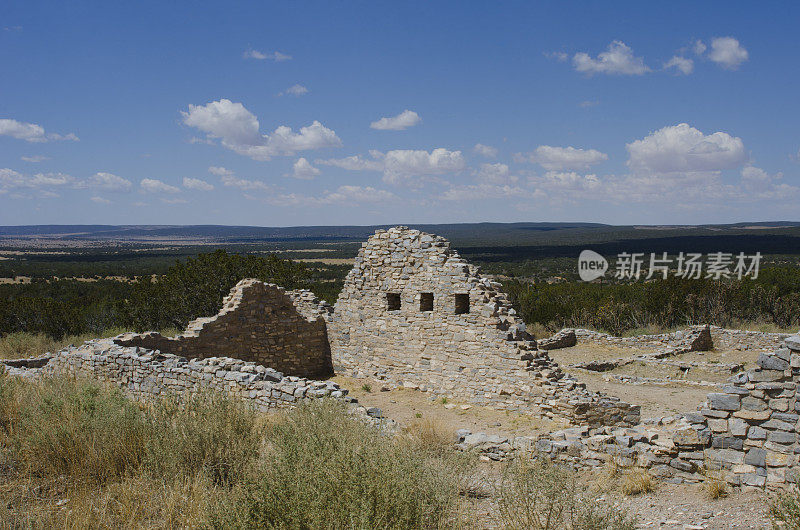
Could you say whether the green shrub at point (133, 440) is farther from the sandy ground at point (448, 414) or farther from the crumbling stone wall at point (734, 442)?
the crumbling stone wall at point (734, 442)

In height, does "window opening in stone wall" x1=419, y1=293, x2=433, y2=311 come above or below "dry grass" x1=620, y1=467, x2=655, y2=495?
above

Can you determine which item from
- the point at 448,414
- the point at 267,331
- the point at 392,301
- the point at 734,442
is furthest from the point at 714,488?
the point at 267,331

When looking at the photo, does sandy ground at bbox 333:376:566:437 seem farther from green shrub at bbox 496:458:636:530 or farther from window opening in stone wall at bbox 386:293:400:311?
green shrub at bbox 496:458:636:530

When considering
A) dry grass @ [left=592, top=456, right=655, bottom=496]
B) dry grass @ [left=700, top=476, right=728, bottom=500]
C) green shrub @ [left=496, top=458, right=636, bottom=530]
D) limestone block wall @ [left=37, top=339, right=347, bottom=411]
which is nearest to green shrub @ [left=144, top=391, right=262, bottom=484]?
limestone block wall @ [left=37, top=339, right=347, bottom=411]

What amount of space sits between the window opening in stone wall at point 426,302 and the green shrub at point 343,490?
22.0ft

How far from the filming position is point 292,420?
614 cm

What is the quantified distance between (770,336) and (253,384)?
18.7 meters

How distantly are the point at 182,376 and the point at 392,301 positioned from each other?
5.01 metres

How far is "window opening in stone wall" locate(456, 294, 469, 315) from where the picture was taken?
437 inches

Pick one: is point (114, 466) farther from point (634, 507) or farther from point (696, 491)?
point (696, 491)

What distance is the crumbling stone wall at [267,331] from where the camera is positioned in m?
12.4

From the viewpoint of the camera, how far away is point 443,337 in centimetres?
1105

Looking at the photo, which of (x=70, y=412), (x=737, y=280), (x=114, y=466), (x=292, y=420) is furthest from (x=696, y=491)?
(x=737, y=280)

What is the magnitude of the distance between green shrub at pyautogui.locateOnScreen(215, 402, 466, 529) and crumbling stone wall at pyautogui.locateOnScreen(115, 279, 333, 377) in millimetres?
8156
